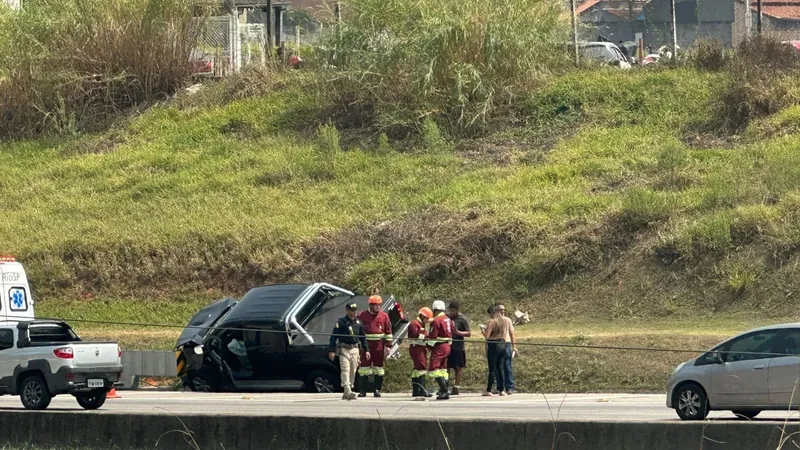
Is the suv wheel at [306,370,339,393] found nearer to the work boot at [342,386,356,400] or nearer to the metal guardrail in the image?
the work boot at [342,386,356,400]

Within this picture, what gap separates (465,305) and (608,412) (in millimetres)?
10492

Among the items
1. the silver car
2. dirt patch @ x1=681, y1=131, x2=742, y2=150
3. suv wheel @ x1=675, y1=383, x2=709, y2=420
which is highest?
dirt patch @ x1=681, y1=131, x2=742, y2=150

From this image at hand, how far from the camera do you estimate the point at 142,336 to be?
27.7 m

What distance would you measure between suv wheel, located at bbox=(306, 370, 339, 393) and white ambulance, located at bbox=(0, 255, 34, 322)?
5371 mm

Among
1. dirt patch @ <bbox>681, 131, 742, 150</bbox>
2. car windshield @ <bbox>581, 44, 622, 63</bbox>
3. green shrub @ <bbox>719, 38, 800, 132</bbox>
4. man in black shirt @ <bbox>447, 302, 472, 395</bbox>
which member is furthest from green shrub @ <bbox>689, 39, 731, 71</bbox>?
man in black shirt @ <bbox>447, 302, 472, 395</bbox>

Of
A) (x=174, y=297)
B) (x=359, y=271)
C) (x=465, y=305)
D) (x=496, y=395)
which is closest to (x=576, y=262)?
(x=465, y=305)

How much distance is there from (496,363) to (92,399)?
6017 millimetres

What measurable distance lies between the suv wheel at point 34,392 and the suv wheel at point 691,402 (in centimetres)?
874

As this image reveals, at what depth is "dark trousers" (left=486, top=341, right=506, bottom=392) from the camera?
20641 millimetres

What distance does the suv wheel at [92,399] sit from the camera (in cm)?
1962

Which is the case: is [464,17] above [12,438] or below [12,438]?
above

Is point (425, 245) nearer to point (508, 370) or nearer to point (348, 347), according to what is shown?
point (508, 370)

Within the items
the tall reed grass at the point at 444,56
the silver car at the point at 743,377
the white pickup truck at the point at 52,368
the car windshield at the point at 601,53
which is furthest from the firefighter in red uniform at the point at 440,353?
the car windshield at the point at 601,53

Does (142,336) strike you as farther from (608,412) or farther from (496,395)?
(608,412)
